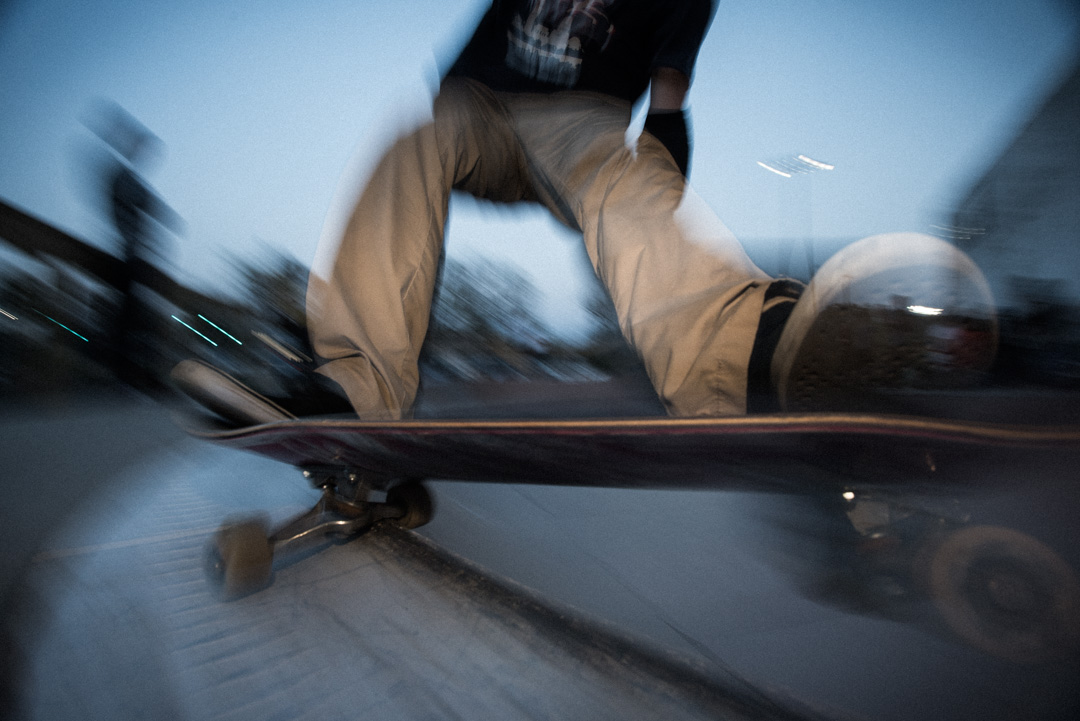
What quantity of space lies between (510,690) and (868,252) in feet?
1.81

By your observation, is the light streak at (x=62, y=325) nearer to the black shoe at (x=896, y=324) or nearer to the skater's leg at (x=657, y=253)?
the skater's leg at (x=657, y=253)

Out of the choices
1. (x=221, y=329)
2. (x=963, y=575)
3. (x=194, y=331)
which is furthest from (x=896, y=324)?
(x=194, y=331)

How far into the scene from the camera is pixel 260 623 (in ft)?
2.09

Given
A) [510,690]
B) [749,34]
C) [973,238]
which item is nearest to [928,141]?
[973,238]

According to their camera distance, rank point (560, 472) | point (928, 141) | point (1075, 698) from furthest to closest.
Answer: point (560, 472) → point (928, 141) → point (1075, 698)

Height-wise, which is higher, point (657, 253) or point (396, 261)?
point (657, 253)

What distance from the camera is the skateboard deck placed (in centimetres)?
32

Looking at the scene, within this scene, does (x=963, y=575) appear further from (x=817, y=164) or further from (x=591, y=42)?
(x=591, y=42)

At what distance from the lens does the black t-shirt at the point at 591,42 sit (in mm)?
778

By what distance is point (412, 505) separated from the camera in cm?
104

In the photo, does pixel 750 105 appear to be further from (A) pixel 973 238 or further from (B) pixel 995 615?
(B) pixel 995 615

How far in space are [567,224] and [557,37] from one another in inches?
12.6

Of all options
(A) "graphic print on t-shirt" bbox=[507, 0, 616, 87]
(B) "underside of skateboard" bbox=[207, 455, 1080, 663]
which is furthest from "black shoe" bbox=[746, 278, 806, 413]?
(A) "graphic print on t-shirt" bbox=[507, 0, 616, 87]

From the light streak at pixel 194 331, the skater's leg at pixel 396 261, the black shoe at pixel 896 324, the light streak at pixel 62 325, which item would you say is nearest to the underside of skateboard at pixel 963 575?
the black shoe at pixel 896 324
